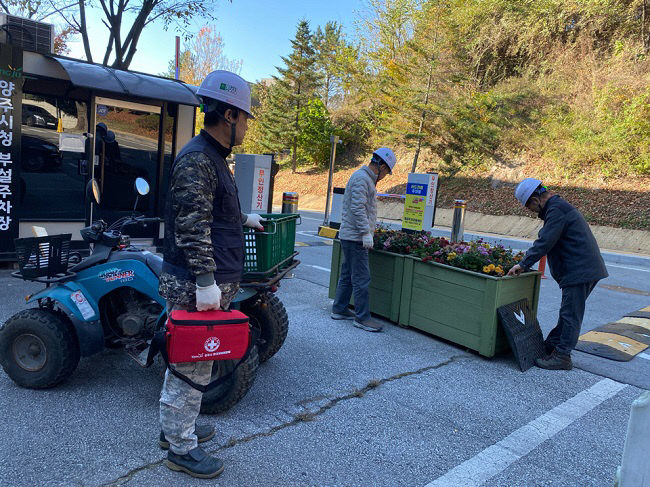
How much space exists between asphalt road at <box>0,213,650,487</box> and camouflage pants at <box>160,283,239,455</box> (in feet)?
0.63

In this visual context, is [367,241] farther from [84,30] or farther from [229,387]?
[84,30]

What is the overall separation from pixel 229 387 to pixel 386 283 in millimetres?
2792

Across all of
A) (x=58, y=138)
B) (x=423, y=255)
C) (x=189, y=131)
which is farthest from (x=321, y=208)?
(x=423, y=255)

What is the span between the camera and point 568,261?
4.61 metres

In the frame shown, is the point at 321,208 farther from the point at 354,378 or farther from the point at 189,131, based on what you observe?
the point at 354,378

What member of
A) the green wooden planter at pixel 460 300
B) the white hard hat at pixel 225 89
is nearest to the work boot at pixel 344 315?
the green wooden planter at pixel 460 300

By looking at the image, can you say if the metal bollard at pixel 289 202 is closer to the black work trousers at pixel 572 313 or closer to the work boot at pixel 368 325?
the work boot at pixel 368 325

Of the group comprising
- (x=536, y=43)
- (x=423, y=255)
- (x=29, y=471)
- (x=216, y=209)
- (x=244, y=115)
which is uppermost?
(x=536, y=43)

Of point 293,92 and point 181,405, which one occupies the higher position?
point 293,92

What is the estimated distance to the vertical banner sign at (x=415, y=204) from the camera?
10.9 m

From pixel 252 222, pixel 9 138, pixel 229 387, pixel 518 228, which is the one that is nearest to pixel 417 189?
pixel 518 228

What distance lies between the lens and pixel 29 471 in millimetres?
2566

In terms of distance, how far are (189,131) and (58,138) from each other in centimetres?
209

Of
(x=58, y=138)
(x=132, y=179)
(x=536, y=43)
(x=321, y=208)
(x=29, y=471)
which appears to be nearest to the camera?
(x=29, y=471)
